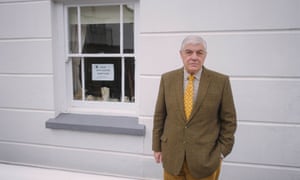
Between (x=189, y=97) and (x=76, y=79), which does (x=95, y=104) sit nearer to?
(x=76, y=79)

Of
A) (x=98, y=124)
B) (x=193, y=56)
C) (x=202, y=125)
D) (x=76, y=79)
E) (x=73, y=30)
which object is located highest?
(x=73, y=30)

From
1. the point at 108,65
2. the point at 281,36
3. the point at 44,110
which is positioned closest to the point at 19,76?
the point at 44,110

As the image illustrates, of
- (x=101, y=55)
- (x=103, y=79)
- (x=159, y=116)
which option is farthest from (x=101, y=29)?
(x=159, y=116)

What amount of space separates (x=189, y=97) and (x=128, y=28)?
1456mm

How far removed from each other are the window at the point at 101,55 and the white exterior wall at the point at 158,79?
0.19m

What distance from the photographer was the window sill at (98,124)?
8.37 ft

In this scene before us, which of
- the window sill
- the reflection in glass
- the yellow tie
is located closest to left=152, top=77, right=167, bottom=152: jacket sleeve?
the yellow tie

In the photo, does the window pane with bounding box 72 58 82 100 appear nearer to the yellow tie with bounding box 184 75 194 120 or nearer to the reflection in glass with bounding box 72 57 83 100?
the reflection in glass with bounding box 72 57 83 100

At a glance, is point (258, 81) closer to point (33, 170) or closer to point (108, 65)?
point (108, 65)

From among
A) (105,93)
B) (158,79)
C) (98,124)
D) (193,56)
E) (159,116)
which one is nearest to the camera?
(193,56)

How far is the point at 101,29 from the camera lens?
9.14 feet

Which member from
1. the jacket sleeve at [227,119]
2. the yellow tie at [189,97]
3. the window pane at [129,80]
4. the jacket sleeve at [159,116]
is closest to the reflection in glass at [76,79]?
the window pane at [129,80]

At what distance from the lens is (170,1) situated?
2346mm

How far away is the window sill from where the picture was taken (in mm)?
2551
